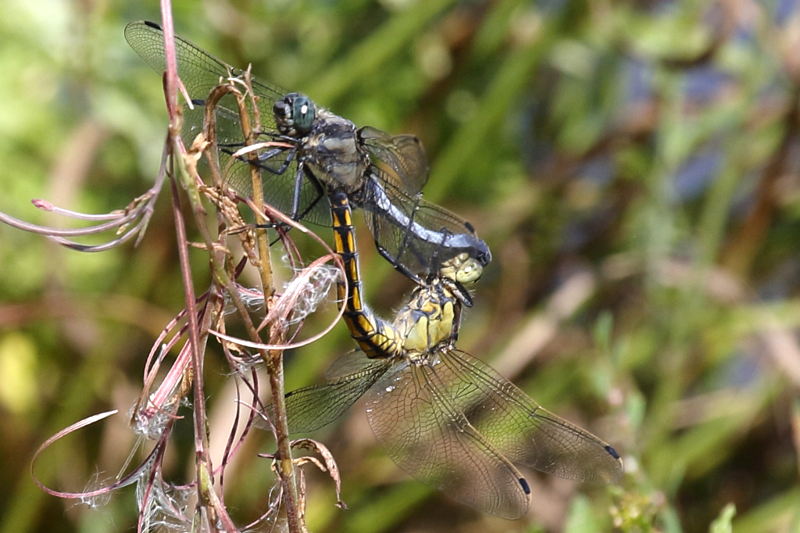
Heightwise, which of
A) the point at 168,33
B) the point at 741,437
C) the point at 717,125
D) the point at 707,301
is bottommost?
the point at 168,33

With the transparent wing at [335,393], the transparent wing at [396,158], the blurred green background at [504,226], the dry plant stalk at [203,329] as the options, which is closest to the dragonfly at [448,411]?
the transparent wing at [335,393]

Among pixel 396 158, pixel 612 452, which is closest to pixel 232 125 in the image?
pixel 396 158

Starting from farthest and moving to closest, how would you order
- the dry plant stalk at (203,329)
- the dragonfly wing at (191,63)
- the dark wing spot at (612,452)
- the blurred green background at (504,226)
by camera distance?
the blurred green background at (504,226) → the dark wing spot at (612,452) → the dragonfly wing at (191,63) → the dry plant stalk at (203,329)

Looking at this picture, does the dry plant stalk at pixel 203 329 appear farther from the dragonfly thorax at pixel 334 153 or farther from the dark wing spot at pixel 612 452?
the dark wing spot at pixel 612 452

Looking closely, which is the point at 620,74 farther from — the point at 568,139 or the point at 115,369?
the point at 115,369

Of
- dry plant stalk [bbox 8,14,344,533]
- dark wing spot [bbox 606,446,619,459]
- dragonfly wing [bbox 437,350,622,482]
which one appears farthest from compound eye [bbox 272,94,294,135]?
dark wing spot [bbox 606,446,619,459]

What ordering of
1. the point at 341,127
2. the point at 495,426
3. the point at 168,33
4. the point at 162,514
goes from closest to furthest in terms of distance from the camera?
1. the point at 168,33
2. the point at 162,514
3. the point at 341,127
4. the point at 495,426

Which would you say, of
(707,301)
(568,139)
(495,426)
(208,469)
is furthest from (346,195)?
(568,139)
